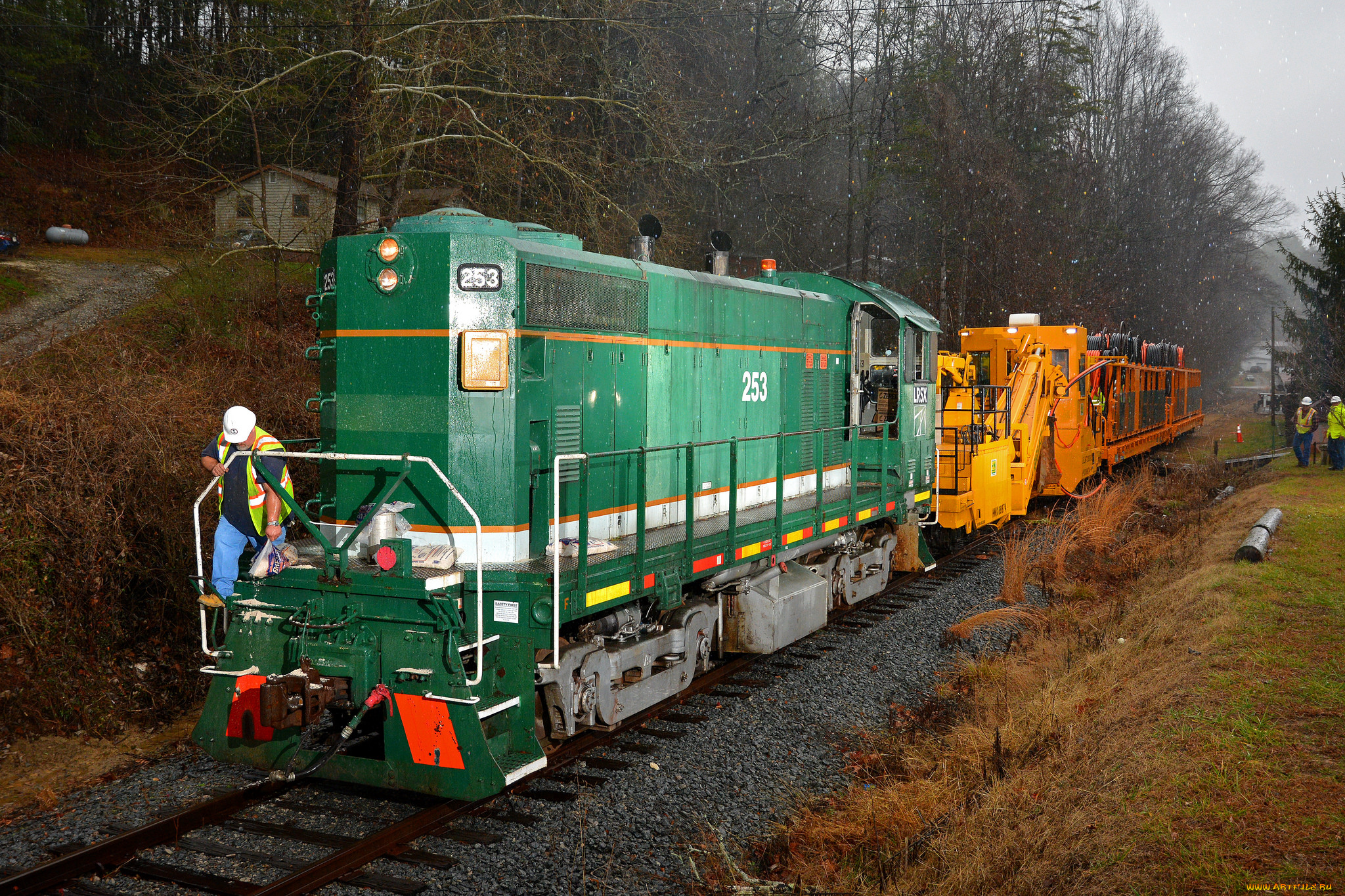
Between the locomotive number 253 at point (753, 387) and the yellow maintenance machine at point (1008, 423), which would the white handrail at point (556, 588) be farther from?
the yellow maintenance machine at point (1008, 423)

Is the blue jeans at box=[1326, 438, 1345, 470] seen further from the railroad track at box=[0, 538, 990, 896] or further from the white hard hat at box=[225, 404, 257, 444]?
the white hard hat at box=[225, 404, 257, 444]

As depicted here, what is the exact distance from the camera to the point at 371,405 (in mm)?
5953

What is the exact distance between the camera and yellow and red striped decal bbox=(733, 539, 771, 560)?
747 cm

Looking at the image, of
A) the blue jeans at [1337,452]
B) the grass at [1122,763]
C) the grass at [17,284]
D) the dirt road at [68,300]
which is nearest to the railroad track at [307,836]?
the grass at [1122,763]

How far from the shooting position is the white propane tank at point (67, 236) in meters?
26.7

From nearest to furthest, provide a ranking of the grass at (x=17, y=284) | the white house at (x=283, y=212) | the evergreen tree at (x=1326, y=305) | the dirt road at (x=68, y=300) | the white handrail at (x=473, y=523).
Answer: the white handrail at (x=473, y=523), the white house at (x=283, y=212), the dirt road at (x=68, y=300), the grass at (x=17, y=284), the evergreen tree at (x=1326, y=305)

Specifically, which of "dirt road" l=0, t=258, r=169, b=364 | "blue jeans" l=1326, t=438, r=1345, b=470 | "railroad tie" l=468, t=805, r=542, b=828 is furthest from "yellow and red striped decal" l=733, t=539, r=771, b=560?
"blue jeans" l=1326, t=438, r=1345, b=470

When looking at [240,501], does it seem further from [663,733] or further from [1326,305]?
[1326,305]

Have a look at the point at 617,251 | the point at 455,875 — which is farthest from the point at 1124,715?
the point at 617,251

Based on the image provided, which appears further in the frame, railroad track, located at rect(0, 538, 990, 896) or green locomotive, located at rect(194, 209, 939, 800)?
green locomotive, located at rect(194, 209, 939, 800)

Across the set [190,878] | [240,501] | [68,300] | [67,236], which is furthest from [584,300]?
[67,236]

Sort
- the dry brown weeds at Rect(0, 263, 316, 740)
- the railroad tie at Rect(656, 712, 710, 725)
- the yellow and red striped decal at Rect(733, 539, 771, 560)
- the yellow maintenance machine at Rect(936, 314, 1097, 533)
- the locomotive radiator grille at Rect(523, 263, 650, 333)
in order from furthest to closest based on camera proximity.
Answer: the yellow maintenance machine at Rect(936, 314, 1097, 533), the yellow and red striped decal at Rect(733, 539, 771, 560), the railroad tie at Rect(656, 712, 710, 725), the dry brown weeds at Rect(0, 263, 316, 740), the locomotive radiator grille at Rect(523, 263, 650, 333)

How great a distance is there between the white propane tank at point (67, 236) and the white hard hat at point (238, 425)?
2614 cm

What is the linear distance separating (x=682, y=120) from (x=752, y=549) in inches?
469
